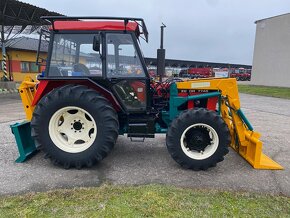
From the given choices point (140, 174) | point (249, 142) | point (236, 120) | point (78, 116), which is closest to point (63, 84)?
point (78, 116)

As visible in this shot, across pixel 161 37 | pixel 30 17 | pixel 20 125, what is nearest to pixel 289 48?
pixel 30 17

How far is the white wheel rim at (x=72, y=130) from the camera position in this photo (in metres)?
4.08

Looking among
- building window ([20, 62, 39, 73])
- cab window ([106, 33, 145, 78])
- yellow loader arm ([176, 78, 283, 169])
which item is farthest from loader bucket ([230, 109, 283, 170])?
building window ([20, 62, 39, 73])

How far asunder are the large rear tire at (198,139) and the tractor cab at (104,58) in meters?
0.76

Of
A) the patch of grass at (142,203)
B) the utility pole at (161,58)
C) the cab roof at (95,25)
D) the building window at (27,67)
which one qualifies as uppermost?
the cab roof at (95,25)

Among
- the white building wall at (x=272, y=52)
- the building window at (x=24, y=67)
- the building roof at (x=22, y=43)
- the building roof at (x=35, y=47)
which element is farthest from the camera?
the white building wall at (x=272, y=52)

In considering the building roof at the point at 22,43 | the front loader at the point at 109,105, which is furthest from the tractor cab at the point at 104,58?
the building roof at the point at 22,43

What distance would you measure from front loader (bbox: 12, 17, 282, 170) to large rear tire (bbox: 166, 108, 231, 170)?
15 millimetres

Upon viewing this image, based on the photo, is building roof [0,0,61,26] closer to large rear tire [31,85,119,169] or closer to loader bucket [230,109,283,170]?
large rear tire [31,85,119,169]

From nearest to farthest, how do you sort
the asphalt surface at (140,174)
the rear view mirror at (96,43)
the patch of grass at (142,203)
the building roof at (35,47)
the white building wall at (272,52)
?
the patch of grass at (142,203) < the asphalt surface at (140,174) < the rear view mirror at (96,43) < the building roof at (35,47) < the white building wall at (272,52)

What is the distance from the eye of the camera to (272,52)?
2661cm

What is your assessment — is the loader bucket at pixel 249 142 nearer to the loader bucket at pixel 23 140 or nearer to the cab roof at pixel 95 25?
the cab roof at pixel 95 25

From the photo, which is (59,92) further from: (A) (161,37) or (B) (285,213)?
(B) (285,213)

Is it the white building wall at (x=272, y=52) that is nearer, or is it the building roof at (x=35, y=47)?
the building roof at (x=35, y=47)
